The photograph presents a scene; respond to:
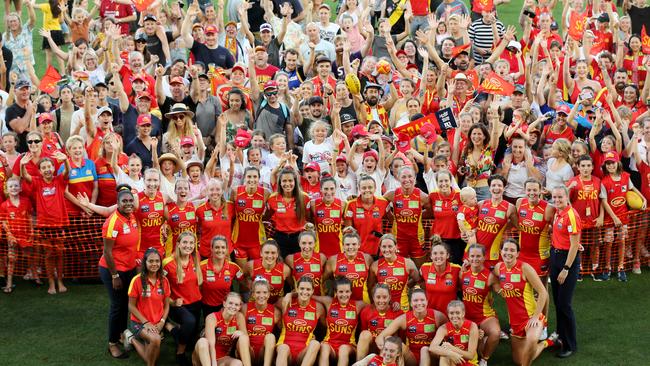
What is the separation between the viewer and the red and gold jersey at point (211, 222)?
1201 cm

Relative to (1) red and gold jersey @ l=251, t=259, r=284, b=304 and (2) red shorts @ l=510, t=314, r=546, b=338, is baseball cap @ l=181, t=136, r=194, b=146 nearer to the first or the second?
(1) red and gold jersey @ l=251, t=259, r=284, b=304

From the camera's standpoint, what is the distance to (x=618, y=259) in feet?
43.8

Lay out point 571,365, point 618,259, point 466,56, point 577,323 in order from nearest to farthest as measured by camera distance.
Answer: point 571,365
point 577,323
point 618,259
point 466,56

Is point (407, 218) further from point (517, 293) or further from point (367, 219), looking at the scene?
point (517, 293)

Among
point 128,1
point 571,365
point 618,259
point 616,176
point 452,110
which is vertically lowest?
point 571,365

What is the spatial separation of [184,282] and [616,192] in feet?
16.5

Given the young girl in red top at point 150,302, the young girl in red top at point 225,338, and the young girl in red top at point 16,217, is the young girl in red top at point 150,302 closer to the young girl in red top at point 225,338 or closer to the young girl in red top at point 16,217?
the young girl in red top at point 225,338

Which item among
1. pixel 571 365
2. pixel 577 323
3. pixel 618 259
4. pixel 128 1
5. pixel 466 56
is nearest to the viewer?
pixel 571 365

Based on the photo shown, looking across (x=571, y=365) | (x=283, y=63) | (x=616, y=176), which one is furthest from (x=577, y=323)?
(x=283, y=63)

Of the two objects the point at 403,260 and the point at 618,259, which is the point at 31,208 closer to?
the point at 403,260

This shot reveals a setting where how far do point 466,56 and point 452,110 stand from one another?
148cm

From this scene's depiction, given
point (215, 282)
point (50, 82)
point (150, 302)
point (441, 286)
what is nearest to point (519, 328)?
point (441, 286)

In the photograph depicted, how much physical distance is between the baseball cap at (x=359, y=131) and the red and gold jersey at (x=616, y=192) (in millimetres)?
2734

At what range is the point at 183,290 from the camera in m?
11.3
